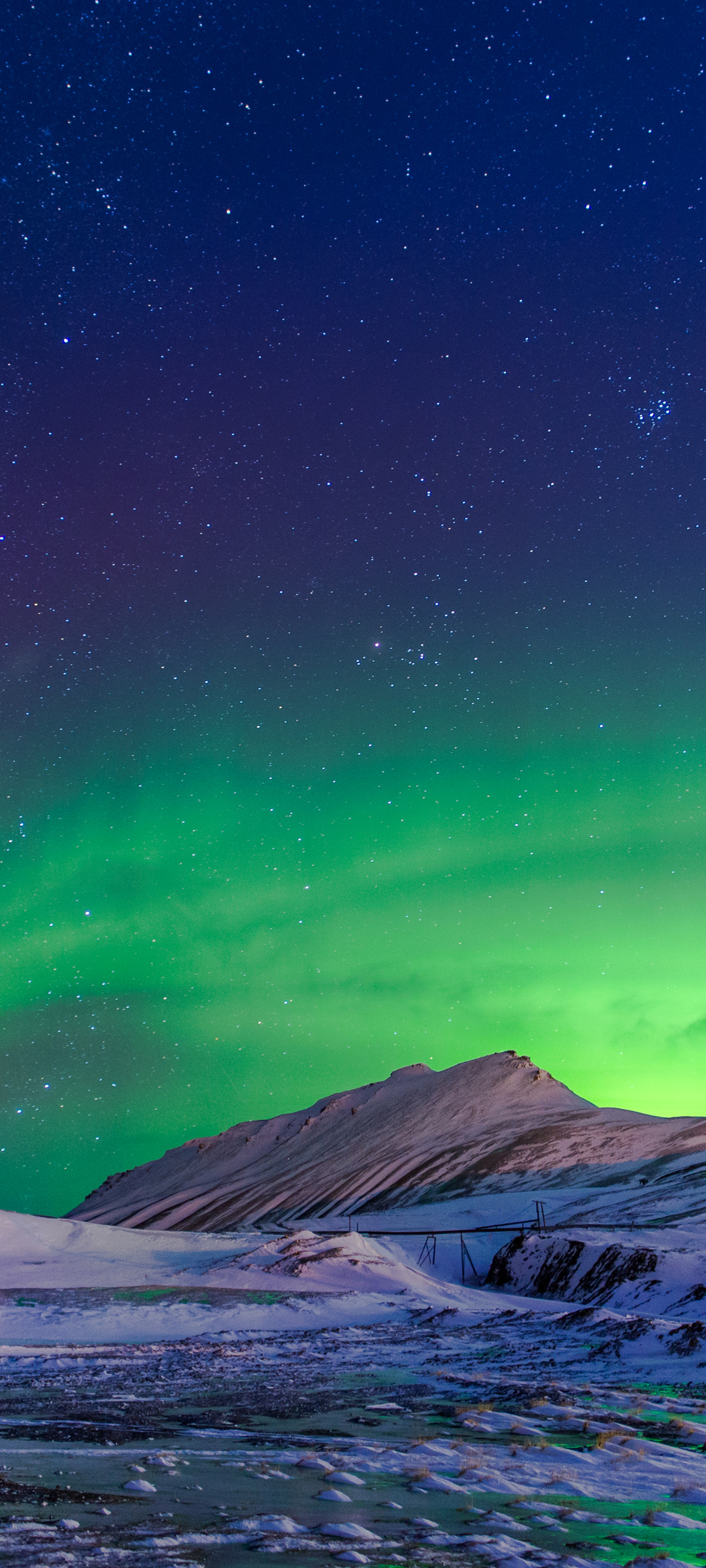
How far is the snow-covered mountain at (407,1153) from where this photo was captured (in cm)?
7312

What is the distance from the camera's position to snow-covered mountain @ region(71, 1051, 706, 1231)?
73125 mm

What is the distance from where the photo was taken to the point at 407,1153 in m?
98.2

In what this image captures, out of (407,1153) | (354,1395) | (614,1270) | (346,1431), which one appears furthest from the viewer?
(407,1153)

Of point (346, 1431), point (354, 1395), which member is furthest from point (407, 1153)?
point (346, 1431)

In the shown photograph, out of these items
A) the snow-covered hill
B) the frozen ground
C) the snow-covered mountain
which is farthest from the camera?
the snow-covered mountain

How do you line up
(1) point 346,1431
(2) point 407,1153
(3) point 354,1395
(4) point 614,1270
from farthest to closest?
(2) point 407,1153 < (4) point 614,1270 < (3) point 354,1395 < (1) point 346,1431

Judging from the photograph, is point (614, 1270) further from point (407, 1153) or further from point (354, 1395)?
point (407, 1153)

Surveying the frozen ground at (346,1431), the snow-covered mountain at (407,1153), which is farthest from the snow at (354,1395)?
the snow-covered mountain at (407,1153)

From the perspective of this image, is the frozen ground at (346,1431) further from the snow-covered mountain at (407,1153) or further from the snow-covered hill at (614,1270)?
the snow-covered mountain at (407,1153)

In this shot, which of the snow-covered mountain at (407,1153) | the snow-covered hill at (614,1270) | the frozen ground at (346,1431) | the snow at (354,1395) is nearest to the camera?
the frozen ground at (346,1431)

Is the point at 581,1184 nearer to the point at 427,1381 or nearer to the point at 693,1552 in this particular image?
the point at 427,1381

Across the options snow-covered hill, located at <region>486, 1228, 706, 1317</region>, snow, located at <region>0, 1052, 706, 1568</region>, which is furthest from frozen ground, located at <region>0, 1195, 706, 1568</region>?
snow-covered hill, located at <region>486, 1228, 706, 1317</region>

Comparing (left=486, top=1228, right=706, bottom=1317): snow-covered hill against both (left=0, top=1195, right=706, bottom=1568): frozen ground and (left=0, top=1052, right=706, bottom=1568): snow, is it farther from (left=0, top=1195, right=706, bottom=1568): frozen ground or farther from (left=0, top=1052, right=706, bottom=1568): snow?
(left=0, top=1195, right=706, bottom=1568): frozen ground

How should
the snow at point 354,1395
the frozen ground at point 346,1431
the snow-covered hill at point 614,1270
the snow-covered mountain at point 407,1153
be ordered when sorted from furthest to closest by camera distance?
the snow-covered mountain at point 407,1153 < the snow-covered hill at point 614,1270 < the snow at point 354,1395 < the frozen ground at point 346,1431
